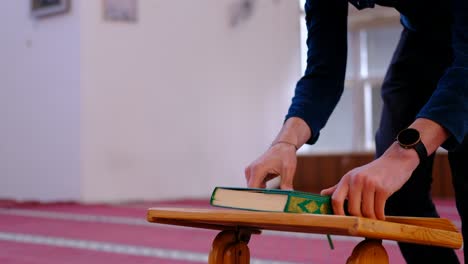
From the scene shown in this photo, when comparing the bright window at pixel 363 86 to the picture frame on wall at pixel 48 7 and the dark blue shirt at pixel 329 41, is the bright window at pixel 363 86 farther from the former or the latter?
the dark blue shirt at pixel 329 41

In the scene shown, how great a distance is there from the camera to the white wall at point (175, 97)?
16.8 ft

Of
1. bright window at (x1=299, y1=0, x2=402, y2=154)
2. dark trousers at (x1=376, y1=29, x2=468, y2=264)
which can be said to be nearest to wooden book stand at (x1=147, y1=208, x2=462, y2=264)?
dark trousers at (x1=376, y1=29, x2=468, y2=264)

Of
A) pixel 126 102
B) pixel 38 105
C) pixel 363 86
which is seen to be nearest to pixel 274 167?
pixel 126 102

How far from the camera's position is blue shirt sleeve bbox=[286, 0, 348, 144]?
3.51 ft

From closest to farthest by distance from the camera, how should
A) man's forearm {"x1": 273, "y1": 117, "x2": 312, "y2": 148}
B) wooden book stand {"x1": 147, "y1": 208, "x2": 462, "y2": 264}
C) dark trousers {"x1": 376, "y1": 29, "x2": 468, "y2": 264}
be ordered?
wooden book stand {"x1": 147, "y1": 208, "x2": 462, "y2": 264} < man's forearm {"x1": 273, "y1": 117, "x2": 312, "y2": 148} < dark trousers {"x1": 376, "y1": 29, "x2": 468, "y2": 264}

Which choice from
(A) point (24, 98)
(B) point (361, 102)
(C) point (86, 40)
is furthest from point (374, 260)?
(B) point (361, 102)

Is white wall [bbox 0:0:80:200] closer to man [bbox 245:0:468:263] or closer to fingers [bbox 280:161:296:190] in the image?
man [bbox 245:0:468:263]

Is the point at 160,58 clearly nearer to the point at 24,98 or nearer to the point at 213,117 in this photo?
the point at 213,117

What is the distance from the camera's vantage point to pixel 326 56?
3.57 feet

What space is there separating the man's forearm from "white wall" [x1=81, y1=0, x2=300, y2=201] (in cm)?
428

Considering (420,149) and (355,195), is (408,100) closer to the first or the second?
(420,149)

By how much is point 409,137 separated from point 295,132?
0.27 meters

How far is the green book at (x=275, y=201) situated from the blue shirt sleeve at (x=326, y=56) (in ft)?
1.09

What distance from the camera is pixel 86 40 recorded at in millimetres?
5039
